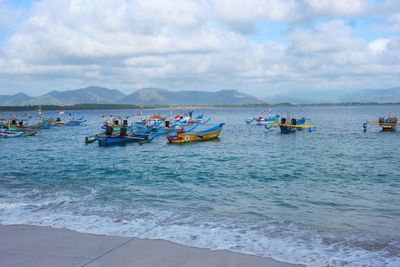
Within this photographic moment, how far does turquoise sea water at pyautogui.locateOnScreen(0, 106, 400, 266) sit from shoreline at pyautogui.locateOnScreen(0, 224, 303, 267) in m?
0.48

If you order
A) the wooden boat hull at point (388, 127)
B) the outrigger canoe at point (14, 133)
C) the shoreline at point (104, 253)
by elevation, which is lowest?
the outrigger canoe at point (14, 133)

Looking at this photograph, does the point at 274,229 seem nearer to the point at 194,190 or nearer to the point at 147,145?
the point at 194,190

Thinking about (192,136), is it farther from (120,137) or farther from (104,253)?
(104,253)

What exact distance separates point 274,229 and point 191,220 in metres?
2.30

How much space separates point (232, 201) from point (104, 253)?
6.27m

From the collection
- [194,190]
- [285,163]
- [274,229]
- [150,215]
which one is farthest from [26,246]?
[285,163]

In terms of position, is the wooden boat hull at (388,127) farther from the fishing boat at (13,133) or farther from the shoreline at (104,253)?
the shoreline at (104,253)

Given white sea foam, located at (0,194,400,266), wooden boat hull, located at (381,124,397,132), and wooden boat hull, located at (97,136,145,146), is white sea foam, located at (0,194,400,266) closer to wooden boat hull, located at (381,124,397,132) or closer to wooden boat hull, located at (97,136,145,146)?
wooden boat hull, located at (97,136,145,146)

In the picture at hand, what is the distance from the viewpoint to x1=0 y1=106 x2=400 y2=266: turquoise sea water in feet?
28.8

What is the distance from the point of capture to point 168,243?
→ 8516 mm

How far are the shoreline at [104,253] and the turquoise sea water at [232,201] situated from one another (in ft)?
Answer: 1.57

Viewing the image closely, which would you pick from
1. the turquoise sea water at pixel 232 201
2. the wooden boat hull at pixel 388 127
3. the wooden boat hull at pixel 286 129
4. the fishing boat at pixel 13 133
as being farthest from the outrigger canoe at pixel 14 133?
the wooden boat hull at pixel 388 127

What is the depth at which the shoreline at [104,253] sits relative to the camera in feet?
24.1

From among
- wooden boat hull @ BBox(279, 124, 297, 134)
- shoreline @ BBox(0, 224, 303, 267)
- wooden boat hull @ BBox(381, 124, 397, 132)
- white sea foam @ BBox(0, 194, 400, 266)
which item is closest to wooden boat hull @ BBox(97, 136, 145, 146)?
wooden boat hull @ BBox(279, 124, 297, 134)
